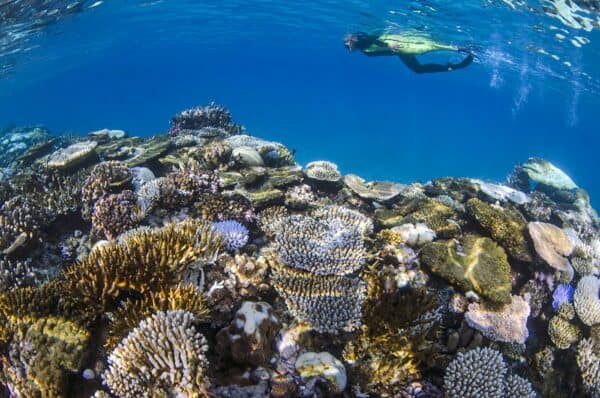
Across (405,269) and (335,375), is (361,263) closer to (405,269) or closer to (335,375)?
(405,269)

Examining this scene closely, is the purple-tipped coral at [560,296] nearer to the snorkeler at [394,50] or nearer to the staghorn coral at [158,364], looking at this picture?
the staghorn coral at [158,364]

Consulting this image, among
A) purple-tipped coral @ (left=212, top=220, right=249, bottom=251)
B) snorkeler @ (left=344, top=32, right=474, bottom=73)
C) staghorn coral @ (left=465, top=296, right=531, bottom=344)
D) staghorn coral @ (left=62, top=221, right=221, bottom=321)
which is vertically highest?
snorkeler @ (left=344, top=32, right=474, bottom=73)

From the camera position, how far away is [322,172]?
8.69 m

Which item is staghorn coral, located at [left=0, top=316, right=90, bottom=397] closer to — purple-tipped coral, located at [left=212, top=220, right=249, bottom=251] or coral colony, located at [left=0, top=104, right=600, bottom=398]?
coral colony, located at [left=0, top=104, right=600, bottom=398]

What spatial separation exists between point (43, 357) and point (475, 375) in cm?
523

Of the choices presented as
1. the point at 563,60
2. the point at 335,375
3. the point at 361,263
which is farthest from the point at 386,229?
the point at 563,60

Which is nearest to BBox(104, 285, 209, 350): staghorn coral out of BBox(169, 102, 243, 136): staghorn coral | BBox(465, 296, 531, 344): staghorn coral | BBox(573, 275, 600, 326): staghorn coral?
BBox(465, 296, 531, 344): staghorn coral

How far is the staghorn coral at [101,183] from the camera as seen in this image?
7.11m

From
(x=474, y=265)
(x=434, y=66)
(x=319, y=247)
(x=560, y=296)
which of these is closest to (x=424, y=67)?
(x=434, y=66)

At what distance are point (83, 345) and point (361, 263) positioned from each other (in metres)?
3.77

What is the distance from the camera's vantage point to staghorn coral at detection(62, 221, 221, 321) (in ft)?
13.6

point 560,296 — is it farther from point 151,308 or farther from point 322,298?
point 151,308

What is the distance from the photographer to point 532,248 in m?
6.70

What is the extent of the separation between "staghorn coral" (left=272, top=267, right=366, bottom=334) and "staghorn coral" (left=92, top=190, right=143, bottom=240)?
3.06m
